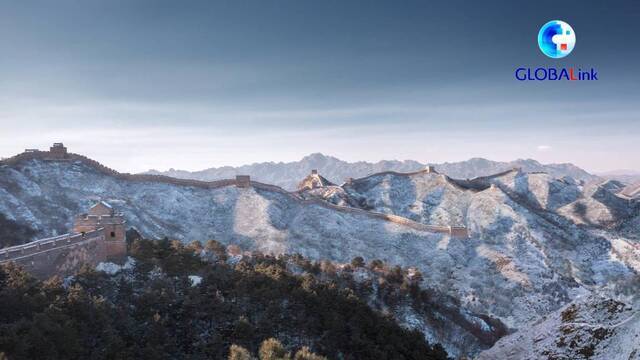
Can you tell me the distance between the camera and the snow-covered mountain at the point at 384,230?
49.8 meters

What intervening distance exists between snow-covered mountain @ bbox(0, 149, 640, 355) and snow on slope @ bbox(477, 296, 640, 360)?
23465mm

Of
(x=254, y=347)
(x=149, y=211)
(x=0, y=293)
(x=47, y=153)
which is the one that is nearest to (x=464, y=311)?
(x=254, y=347)

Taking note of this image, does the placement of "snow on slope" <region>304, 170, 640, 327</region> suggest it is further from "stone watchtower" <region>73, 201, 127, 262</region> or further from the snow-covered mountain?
"stone watchtower" <region>73, 201, 127, 262</region>

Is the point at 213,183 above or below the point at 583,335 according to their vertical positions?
above

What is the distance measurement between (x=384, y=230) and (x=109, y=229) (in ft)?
129

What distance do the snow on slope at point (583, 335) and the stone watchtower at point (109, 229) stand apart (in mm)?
22056

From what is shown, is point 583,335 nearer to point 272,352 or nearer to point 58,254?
point 272,352

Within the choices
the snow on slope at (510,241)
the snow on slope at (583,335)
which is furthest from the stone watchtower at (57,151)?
the snow on slope at (583,335)

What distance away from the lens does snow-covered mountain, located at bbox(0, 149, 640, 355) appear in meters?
49.8

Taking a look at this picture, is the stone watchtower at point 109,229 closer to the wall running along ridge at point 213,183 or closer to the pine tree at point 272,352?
the pine tree at point 272,352

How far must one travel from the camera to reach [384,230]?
62.8 m

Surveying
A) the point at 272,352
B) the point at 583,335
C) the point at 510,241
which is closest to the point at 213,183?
the point at 510,241

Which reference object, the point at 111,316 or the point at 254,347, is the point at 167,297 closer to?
the point at 111,316

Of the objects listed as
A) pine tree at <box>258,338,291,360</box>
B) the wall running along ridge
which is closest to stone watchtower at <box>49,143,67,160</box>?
the wall running along ridge
